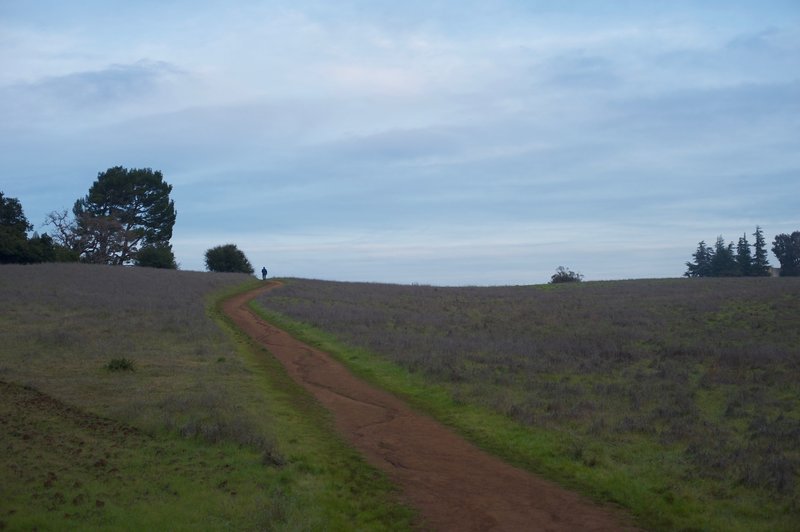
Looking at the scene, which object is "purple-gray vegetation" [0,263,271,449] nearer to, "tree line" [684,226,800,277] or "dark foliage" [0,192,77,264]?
"dark foliage" [0,192,77,264]

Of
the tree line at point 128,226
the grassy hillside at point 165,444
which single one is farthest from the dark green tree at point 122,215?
the grassy hillside at point 165,444

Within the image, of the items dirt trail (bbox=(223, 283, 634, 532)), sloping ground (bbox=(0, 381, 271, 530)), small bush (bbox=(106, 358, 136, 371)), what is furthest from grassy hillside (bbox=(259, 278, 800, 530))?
small bush (bbox=(106, 358, 136, 371))

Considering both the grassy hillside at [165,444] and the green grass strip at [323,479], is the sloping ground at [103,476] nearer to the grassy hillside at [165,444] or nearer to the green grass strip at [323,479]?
the grassy hillside at [165,444]

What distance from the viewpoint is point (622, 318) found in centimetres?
3747

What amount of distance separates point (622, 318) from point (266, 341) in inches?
746

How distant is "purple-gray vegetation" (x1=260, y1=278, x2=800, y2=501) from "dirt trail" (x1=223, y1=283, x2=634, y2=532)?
6.26 ft

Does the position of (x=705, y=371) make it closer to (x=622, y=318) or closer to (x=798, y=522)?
(x=798, y=522)

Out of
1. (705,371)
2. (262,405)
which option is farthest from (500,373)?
(262,405)

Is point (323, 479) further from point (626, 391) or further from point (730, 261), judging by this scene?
point (730, 261)

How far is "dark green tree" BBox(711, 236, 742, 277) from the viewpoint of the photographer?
105562mm

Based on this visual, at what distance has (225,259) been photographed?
3371 inches

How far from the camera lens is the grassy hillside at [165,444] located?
29.3 ft

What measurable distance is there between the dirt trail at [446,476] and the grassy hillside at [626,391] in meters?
0.55

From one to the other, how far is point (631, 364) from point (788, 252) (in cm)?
9795
